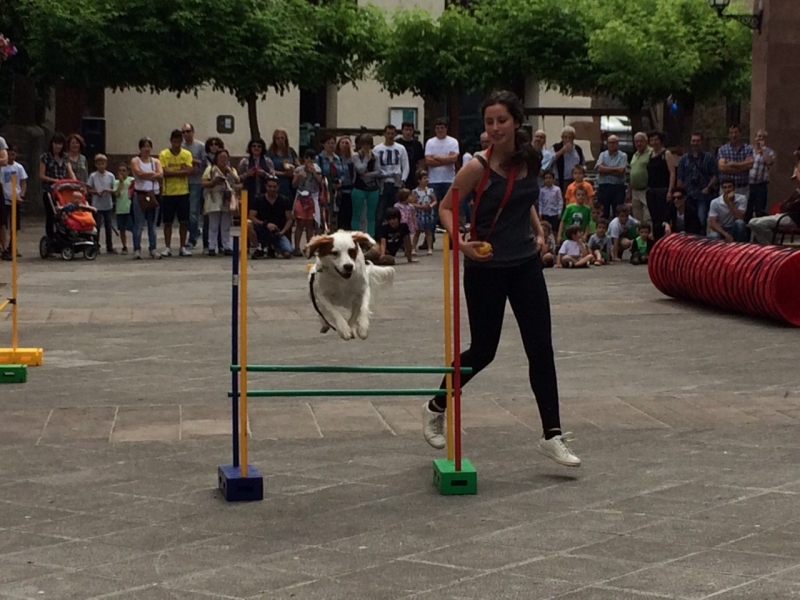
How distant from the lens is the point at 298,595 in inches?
215

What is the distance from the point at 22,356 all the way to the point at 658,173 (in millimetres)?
12699

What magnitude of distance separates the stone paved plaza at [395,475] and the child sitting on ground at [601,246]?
759cm

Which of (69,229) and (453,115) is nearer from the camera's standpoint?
(69,229)

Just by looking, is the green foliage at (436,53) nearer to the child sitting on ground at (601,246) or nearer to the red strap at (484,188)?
the child sitting on ground at (601,246)

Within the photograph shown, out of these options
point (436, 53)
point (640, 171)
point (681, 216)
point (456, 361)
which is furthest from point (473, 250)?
point (436, 53)

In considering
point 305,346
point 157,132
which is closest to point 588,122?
point 157,132

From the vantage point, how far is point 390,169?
2300 cm

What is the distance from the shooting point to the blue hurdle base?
7066mm

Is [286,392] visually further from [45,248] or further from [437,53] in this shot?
[437,53]

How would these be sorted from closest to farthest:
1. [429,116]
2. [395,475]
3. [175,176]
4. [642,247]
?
[395,475] → [642,247] → [175,176] → [429,116]

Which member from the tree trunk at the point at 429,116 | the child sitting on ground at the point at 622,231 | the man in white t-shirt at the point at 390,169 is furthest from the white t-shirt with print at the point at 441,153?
the tree trunk at the point at 429,116

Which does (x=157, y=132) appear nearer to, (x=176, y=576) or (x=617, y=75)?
(x=617, y=75)

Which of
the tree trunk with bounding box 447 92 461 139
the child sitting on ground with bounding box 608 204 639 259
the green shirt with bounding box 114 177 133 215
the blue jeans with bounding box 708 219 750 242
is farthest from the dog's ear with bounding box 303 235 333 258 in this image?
the tree trunk with bounding box 447 92 461 139

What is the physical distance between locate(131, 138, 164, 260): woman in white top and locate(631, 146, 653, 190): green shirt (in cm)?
694
